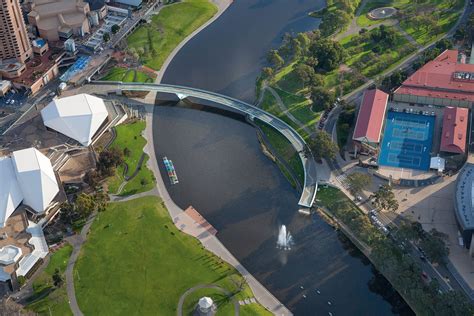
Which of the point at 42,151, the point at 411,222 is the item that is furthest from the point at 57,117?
the point at 411,222

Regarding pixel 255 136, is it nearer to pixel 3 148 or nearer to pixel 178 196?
pixel 178 196

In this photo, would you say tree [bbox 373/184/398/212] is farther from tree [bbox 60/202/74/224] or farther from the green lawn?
tree [bbox 60/202/74/224]

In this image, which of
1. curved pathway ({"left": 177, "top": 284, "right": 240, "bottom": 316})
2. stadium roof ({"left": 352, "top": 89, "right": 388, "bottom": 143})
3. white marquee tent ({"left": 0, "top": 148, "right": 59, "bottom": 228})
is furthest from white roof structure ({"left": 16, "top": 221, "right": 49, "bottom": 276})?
stadium roof ({"left": 352, "top": 89, "right": 388, "bottom": 143})

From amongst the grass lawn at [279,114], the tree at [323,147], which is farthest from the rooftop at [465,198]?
the grass lawn at [279,114]

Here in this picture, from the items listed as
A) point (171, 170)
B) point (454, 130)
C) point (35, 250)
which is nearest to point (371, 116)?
point (454, 130)

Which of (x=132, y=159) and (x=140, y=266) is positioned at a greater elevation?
(x=132, y=159)

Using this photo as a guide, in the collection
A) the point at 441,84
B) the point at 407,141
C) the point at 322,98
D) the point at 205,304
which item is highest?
the point at 441,84

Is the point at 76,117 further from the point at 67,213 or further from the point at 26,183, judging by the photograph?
the point at 67,213
